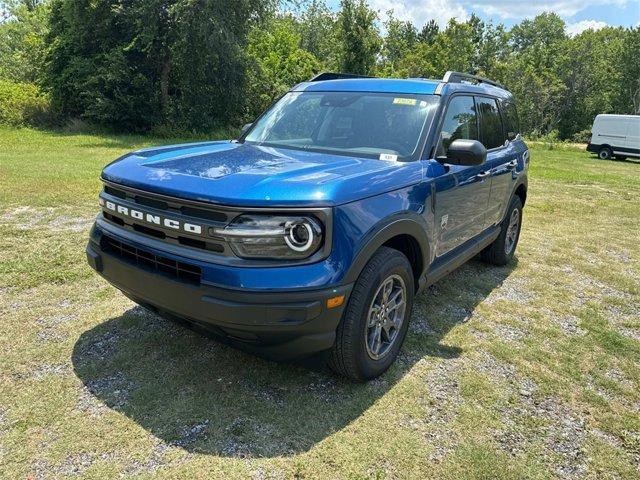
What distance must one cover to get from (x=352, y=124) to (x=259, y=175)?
53.0 inches

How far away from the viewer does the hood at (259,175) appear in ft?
8.28

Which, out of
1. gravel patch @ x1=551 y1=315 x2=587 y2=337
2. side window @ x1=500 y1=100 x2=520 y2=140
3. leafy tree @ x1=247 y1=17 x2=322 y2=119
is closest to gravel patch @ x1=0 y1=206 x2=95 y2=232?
side window @ x1=500 y1=100 x2=520 y2=140

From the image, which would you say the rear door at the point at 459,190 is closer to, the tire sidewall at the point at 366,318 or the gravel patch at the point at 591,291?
the tire sidewall at the point at 366,318

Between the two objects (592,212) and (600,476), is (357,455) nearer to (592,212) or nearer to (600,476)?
(600,476)

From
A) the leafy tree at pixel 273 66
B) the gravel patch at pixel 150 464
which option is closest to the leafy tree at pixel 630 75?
the leafy tree at pixel 273 66

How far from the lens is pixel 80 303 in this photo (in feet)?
13.6

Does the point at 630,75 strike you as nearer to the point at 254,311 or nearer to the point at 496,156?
the point at 496,156

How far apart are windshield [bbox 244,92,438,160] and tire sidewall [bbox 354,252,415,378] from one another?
79 centimetres

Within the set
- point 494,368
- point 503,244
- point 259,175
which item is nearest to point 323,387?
point 494,368

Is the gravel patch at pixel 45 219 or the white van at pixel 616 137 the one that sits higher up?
the white van at pixel 616 137

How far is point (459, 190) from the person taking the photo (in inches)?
153

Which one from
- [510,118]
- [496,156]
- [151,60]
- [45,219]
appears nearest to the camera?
[496,156]

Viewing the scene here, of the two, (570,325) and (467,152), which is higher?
(467,152)

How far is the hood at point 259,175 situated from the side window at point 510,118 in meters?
2.45
